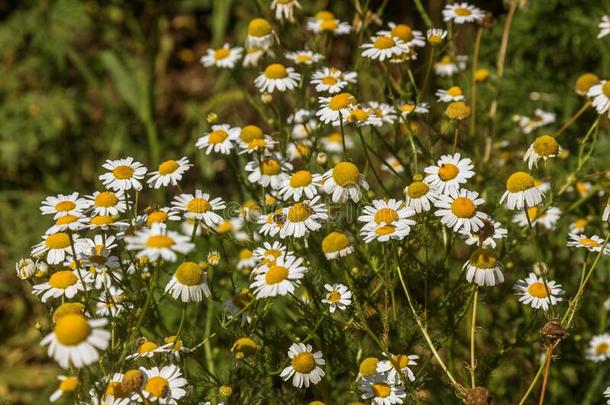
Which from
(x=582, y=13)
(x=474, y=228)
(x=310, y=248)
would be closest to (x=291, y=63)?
(x=310, y=248)

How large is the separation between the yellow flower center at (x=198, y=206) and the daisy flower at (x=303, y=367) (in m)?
0.42

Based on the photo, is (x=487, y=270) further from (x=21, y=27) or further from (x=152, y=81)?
(x=21, y=27)

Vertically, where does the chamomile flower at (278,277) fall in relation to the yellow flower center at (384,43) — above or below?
below

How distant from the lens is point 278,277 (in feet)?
5.22

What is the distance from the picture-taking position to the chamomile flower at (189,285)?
1609 mm

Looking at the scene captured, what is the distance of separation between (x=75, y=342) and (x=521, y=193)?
112cm

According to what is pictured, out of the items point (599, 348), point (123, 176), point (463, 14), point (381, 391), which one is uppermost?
point (463, 14)

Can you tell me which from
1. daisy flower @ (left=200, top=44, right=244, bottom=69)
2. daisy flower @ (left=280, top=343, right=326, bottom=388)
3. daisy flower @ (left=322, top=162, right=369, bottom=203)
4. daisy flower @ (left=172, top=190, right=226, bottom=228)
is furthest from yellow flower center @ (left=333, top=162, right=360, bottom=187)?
daisy flower @ (left=200, top=44, right=244, bottom=69)

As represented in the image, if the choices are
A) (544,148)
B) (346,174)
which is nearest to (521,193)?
(544,148)

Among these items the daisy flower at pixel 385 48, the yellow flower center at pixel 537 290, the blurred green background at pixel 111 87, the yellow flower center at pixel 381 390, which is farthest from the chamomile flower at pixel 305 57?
the yellow flower center at pixel 381 390

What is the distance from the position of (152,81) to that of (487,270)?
2.59 m

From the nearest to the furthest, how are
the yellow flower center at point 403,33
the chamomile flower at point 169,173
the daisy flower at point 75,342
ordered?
the daisy flower at point 75,342 < the chamomile flower at point 169,173 < the yellow flower center at point 403,33

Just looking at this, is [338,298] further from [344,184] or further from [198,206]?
[198,206]

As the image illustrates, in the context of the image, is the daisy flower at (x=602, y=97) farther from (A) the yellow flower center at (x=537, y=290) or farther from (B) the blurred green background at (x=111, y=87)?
(B) the blurred green background at (x=111, y=87)
